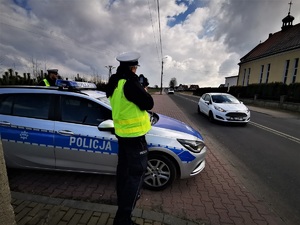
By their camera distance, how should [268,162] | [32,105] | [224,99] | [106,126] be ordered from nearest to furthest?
[106,126] → [32,105] → [268,162] → [224,99]

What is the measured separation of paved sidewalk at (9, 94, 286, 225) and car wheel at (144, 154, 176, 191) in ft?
0.39

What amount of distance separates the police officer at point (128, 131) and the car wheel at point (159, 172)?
93 centimetres

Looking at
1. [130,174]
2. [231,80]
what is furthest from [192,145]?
[231,80]

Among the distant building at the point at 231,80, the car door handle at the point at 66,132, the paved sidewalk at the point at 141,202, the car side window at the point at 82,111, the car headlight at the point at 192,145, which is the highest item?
the distant building at the point at 231,80

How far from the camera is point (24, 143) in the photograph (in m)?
3.10

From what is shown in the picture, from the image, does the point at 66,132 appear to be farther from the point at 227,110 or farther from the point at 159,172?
the point at 227,110

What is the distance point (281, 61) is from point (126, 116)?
108ft

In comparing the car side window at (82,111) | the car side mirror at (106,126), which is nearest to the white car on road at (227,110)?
the car side window at (82,111)

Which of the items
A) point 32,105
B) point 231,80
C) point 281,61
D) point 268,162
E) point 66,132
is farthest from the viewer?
point 231,80

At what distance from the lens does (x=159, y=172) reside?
3.13 meters

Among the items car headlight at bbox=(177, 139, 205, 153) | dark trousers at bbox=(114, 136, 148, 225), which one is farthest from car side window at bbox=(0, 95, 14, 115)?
car headlight at bbox=(177, 139, 205, 153)

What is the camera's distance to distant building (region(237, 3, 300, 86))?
25384mm

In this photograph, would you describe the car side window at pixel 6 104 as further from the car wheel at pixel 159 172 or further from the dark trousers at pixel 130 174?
the car wheel at pixel 159 172

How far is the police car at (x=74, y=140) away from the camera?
300 centimetres
